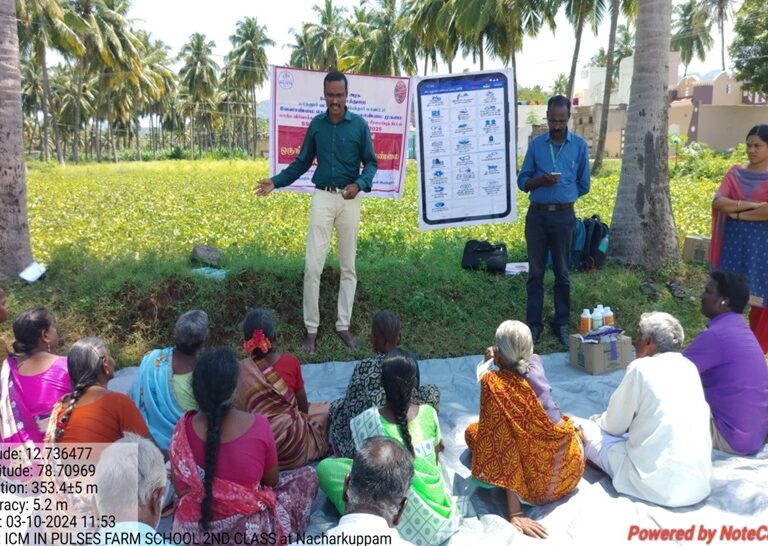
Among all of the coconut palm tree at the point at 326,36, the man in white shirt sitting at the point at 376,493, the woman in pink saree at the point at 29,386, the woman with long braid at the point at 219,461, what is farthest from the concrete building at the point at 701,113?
the man in white shirt sitting at the point at 376,493

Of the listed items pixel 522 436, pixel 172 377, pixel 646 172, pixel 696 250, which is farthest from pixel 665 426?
pixel 696 250

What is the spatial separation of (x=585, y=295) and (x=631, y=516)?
377 centimetres

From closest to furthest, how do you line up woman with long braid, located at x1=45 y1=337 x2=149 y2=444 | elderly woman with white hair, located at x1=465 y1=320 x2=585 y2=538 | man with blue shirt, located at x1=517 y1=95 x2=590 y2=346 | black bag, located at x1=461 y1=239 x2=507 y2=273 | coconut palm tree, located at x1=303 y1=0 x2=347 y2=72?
woman with long braid, located at x1=45 y1=337 x2=149 y2=444 → elderly woman with white hair, located at x1=465 y1=320 x2=585 y2=538 → man with blue shirt, located at x1=517 y1=95 x2=590 y2=346 → black bag, located at x1=461 y1=239 x2=507 y2=273 → coconut palm tree, located at x1=303 y1=0 x2=347 y2=72

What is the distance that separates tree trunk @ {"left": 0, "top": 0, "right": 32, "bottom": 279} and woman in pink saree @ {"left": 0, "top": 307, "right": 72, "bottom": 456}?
11.7 ft

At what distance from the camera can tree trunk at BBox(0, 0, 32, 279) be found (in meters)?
6.17

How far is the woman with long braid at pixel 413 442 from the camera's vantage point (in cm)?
287

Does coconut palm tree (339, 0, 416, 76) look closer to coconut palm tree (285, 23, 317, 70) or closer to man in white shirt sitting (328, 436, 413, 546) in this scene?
coconut palm tree (285, 23, 317, 70)

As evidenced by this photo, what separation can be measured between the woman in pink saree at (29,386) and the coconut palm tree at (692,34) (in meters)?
56.2

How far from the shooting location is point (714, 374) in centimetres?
371

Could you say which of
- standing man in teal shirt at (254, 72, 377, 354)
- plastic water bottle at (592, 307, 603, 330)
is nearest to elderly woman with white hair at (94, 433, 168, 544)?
standing man in teal shirt at (254, 72, 377, 354)

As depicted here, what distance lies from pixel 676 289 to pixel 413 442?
5.02 m

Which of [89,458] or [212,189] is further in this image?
[212,189]

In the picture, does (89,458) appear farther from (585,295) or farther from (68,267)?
(585,295)

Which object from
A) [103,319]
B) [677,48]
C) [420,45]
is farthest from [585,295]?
[677,48]
